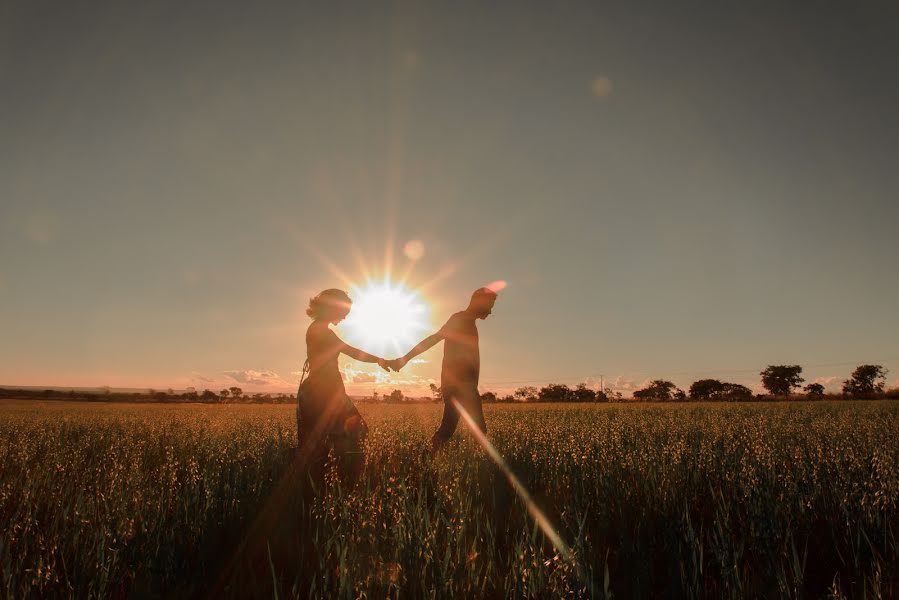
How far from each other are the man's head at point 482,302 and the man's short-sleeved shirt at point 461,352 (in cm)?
14

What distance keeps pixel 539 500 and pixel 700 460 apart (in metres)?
1.97

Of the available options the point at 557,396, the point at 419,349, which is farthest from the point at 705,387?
the point at 419,349

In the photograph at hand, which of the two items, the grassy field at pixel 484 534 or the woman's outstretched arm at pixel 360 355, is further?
the woman's outstretched arm at pixel 360 355

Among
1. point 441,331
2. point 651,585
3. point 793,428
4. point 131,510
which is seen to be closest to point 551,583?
point 651,585

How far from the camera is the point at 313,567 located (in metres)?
2.50

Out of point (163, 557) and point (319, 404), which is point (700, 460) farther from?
point (163, 557)

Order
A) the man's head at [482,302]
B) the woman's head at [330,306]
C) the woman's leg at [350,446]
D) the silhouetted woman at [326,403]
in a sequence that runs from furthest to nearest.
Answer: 1. the man's head at [482,302]
2. the woman's head at [330,306]
3. the silhouetted woman at [326,403]
4. the woman's leg at [350,446]

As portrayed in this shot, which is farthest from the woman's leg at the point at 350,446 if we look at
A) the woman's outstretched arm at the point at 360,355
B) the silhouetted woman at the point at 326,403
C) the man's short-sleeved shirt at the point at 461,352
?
the man's short-sleeved shirt at the point at 461,352

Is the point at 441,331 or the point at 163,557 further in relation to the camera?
the point at 441,331

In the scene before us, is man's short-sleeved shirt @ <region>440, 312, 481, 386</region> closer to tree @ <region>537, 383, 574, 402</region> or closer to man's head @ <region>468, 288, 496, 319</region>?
man's head @ <region>468, 288, 496, 319</region>

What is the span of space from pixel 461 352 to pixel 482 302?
81cm

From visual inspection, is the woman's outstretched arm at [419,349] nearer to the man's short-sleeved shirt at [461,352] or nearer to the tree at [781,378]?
the man's short-sleeved shirt at [461,352]

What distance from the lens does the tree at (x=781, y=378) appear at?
128m

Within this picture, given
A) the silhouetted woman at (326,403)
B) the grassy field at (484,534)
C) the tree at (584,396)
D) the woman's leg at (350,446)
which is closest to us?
the grassy field at (484,534)
